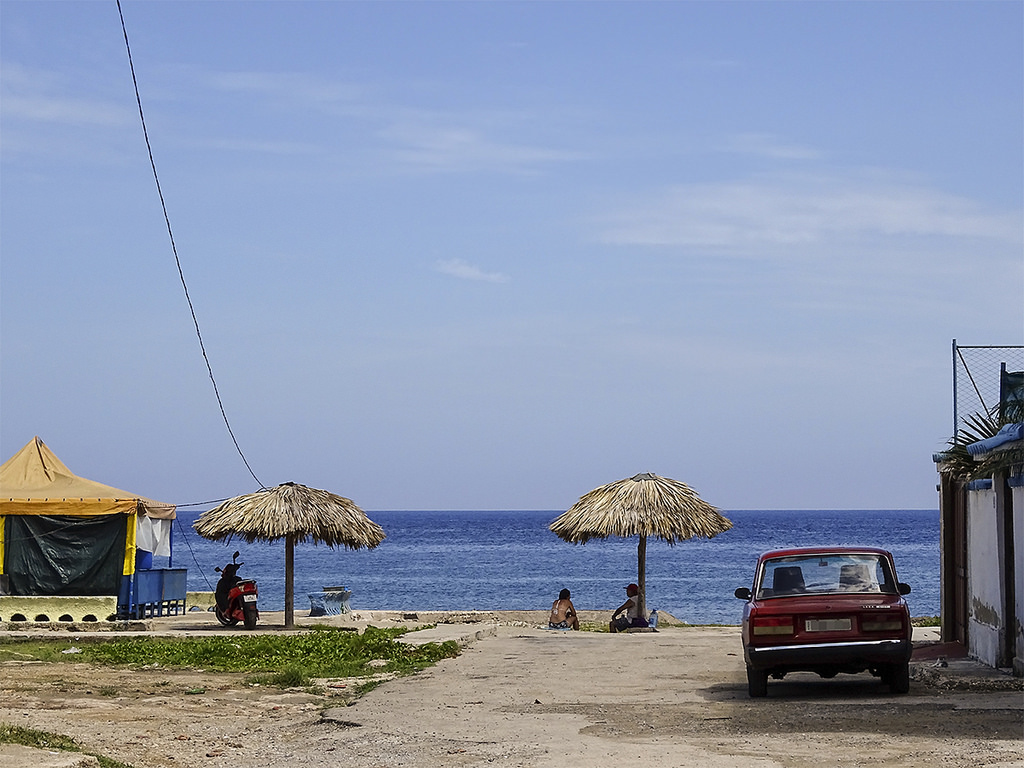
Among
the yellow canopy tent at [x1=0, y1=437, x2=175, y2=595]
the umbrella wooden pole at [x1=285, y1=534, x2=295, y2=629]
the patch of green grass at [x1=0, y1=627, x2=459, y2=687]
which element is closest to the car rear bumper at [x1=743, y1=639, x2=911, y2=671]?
the patch of green grass at [x1=0, y1=627, x2=459, y2=687]

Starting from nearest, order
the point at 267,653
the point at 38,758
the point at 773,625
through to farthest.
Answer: the point at 38,758, the point at 773,625, the point at 267,653

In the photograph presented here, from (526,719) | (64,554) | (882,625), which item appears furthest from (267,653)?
(64,554)

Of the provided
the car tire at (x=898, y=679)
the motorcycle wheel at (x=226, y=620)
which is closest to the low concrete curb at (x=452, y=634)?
the motorcycle wheel at (x=226, y=620)

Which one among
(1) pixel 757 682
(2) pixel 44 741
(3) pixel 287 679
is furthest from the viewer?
(3) pixel 287 679

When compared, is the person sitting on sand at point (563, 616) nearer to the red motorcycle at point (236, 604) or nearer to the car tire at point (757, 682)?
the red motorcycle at point (236, 604)

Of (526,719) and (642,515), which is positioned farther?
(642,515)

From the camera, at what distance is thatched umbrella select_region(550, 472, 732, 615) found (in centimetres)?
2639

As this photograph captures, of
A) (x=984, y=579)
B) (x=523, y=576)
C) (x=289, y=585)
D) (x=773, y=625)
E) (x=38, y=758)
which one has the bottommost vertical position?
(x=523, y=576)

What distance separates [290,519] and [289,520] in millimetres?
37

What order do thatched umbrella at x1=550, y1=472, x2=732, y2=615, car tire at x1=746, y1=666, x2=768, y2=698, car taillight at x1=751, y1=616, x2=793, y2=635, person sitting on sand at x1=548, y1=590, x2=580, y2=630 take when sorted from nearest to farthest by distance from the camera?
1. car taillight at x1=751, y1=616, x2=793, y2=635
2. car tire at x1=746, y1=666, x2=768, y2=698
3. person sitting on sand at x1=548, y1=590, x2=580, y2=630
4. thatched umbrella at x1=550, y1=472, x2=732, y2=615

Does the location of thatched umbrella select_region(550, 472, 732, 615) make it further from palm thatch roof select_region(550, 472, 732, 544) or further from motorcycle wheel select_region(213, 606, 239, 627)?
motorcycle wheel select_region(213, 606, 239, 627)

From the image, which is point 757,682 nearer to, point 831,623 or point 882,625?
point 831,623

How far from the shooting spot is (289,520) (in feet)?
80.7

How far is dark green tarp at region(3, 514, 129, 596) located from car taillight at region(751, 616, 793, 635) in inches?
663
